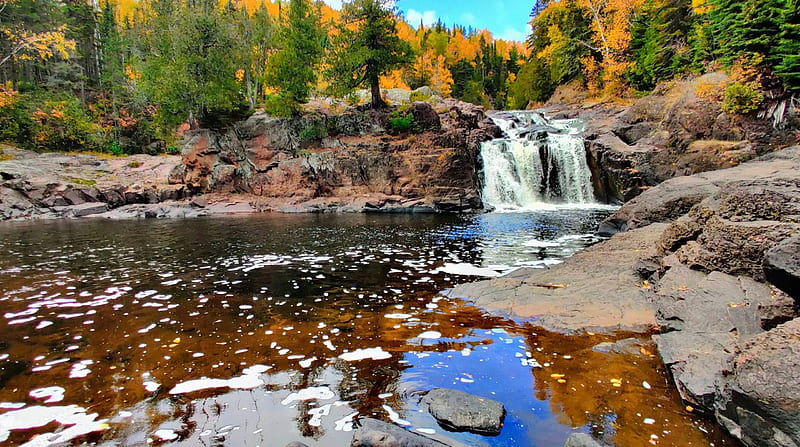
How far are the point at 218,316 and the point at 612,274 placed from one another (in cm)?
749

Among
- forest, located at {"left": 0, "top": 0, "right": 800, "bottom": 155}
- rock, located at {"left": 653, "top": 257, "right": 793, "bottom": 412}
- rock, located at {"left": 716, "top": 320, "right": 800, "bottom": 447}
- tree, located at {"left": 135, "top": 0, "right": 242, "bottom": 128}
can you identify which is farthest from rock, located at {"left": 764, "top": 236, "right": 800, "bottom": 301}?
tree, located at {"left": 135, "top": 0, "right": 242, "bottom": 128}

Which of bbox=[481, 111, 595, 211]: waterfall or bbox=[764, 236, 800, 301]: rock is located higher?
bbox=[481, 111, 595, 211]: waterfall

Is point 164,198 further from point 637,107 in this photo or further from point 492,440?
point 637,107

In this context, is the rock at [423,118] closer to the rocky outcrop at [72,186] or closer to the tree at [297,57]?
the tree at [297,57]

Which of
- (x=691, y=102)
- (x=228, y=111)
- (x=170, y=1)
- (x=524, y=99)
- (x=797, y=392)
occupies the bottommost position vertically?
(x=797, y=392)

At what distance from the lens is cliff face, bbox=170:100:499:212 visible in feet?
87.6

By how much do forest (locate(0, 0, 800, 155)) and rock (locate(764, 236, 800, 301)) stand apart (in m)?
17.7

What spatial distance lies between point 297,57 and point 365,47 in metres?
7.10

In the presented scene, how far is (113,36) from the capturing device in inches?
1943

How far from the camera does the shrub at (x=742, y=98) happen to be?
16172 millimetres

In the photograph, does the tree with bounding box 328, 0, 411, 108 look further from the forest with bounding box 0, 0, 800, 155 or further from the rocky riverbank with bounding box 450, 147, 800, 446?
the rocky riverbank with bounding box 450, 147, 800, 446

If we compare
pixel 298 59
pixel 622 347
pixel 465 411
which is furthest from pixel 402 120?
pixel 465 411

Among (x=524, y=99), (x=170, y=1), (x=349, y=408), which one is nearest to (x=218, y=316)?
(x=349, y=408)

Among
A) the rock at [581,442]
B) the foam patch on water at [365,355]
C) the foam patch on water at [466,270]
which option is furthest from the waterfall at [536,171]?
the rock at [581,442]
